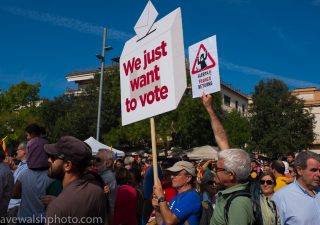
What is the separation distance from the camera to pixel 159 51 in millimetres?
3775

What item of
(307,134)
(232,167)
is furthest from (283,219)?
(307,134)

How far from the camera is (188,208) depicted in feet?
12.0

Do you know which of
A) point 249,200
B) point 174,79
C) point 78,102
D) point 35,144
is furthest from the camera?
point 78,102

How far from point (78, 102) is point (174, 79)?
141ft

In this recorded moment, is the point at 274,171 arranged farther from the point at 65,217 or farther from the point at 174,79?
the point at 65,217

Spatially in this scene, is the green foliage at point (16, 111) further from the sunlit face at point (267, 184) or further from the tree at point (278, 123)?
the sunlit face at point (267, 184)

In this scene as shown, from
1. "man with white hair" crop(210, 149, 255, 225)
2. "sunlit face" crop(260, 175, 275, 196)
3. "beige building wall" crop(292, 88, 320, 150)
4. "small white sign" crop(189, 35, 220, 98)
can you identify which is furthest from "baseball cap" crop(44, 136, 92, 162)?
"beige building wall" crop(292, 88, 320, 150)

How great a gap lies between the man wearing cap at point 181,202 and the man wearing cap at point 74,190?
2.49 feet

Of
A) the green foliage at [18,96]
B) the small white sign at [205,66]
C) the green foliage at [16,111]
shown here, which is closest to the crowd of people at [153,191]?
the small white sign at [205,66]

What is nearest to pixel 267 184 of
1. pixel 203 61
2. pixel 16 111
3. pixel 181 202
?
pixel 203 61

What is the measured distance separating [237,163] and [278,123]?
40833mm

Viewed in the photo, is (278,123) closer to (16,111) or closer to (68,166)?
(16,111)

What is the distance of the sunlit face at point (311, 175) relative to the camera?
387cm

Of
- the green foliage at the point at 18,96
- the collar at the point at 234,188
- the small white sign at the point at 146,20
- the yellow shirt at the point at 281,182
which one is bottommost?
the yellow shirt at the point at 281,182
